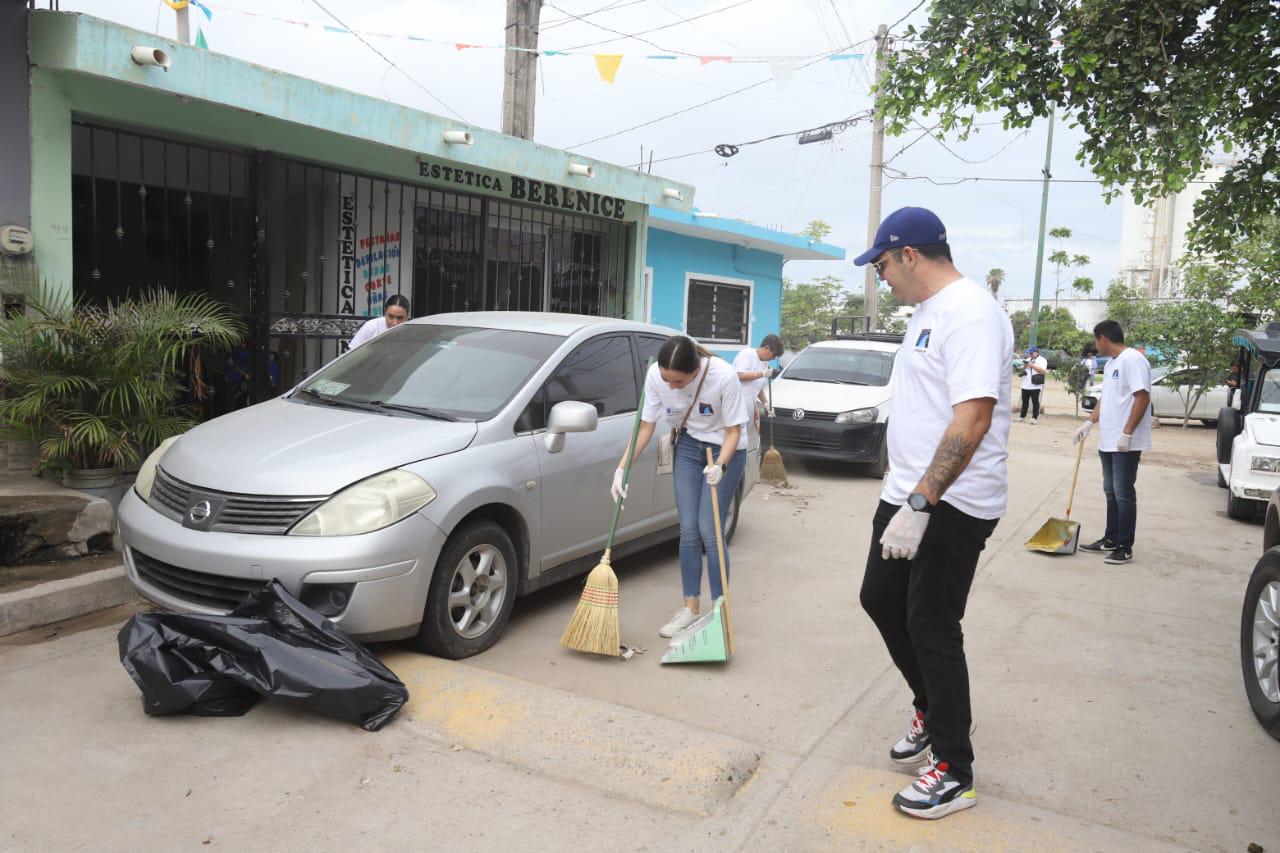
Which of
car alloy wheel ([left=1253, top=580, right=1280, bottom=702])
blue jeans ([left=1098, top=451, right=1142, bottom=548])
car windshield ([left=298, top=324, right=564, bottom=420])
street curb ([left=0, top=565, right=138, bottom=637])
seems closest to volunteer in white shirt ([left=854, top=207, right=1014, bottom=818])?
car alloy wheel ([left=1253, top=580, right=1280, bottom=702])

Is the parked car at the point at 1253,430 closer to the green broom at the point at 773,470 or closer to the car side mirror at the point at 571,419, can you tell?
the green broom at the point at 773,470

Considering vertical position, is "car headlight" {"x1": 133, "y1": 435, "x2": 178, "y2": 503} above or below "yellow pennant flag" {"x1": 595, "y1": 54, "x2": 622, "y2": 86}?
below

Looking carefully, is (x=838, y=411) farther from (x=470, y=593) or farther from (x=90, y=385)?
(x=90, y=385)

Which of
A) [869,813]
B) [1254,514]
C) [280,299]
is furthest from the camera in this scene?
[280,299]

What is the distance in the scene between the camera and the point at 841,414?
10523 mm

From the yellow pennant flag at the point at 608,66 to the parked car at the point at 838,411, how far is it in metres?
4.09

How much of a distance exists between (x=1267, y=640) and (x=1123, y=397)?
3.41 m

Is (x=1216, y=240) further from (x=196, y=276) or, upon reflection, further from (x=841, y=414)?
(x=196, y=276)

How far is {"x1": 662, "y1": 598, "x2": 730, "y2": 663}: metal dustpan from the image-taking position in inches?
177

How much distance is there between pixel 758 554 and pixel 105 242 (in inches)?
357

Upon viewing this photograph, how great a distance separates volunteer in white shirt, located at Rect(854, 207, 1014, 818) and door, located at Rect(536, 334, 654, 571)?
2110mm

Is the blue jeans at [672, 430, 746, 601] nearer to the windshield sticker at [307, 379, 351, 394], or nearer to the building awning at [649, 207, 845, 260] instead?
the windshield sticker at [307, 379, 351, 394]

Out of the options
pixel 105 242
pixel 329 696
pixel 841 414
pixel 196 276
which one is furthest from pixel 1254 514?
pixel 105 242

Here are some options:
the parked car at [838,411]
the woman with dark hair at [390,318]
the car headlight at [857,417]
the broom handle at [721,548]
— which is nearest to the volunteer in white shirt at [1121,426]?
the parked car at [838,411]
